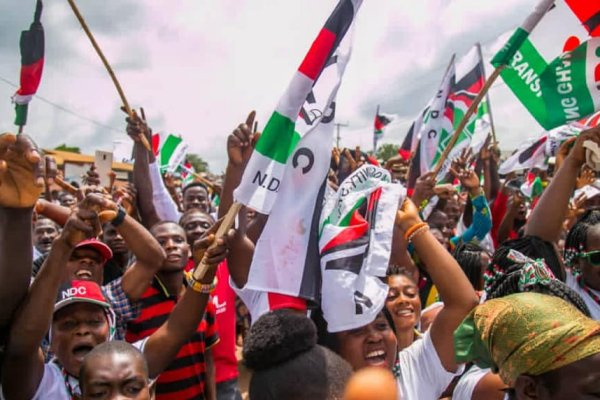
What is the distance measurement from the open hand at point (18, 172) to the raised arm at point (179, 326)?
76cm

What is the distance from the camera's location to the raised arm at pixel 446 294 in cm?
202

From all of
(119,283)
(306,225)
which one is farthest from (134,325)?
(306,225)

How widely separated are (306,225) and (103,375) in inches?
39.0

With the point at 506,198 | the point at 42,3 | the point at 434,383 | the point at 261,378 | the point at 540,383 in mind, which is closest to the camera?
the point at 540,383

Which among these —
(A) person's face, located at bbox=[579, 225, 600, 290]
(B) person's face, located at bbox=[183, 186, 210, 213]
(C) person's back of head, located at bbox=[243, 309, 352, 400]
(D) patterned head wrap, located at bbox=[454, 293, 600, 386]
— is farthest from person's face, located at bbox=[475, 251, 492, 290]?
Result: (B) person's face, located at bbox=[183, 186, 210, 213]

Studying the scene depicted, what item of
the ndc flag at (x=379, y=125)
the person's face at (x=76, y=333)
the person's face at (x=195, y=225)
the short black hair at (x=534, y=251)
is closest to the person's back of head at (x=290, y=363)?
the person's face at (x=76, y=333)

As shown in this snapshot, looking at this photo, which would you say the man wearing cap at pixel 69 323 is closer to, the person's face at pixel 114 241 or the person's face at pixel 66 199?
the person's face at pixel 114 241

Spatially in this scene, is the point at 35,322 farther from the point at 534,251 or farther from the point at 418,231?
the point at 534,251

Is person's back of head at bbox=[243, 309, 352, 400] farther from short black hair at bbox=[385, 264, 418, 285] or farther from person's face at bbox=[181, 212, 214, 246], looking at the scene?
person's face at bbox=[181, 212, 214, 246]

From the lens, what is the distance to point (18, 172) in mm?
1831

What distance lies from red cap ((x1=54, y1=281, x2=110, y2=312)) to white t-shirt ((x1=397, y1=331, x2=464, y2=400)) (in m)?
1.31

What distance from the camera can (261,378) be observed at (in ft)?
5.07

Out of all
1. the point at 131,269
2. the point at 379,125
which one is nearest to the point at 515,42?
the point at 131,269

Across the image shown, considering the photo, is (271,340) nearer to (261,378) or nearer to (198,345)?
(261,378)
